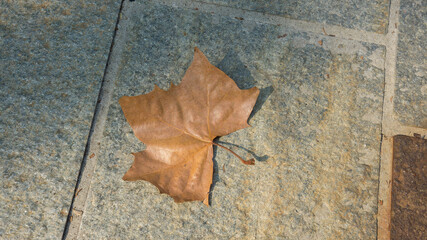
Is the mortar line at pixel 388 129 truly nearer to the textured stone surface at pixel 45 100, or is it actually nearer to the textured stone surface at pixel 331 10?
the textured stone surface at pixel 331 10

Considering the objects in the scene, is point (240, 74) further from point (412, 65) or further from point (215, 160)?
point (412, 65)

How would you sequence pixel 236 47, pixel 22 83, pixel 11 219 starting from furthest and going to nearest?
pixel 236 47 → pixel 22 83 → pixel 11 219

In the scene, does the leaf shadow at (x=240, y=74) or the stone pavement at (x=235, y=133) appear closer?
the stone pavement at (x=235, y=133)

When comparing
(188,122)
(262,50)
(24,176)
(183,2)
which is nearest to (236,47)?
(262,50)

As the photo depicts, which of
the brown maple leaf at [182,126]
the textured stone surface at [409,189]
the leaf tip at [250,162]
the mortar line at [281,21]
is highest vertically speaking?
the mortar line at [281,21]

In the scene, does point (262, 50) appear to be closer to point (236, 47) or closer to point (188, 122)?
point (236, 47)

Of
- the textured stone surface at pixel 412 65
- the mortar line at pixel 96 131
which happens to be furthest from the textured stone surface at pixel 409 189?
the mortar line at pixel 96 131

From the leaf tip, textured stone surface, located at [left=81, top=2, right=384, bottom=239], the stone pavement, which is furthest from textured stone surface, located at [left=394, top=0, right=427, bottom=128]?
the leaf tip

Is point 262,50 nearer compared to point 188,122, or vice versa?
point 188,122
